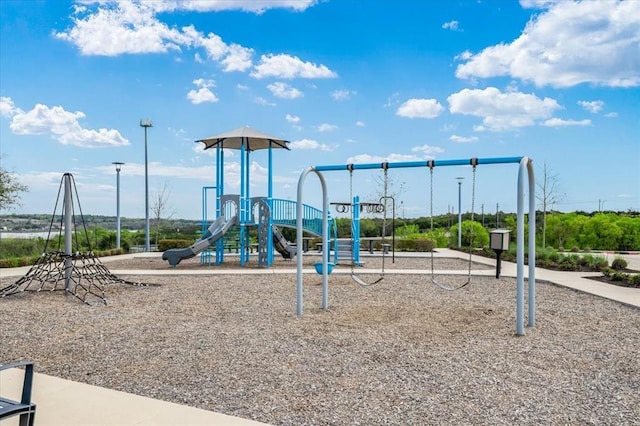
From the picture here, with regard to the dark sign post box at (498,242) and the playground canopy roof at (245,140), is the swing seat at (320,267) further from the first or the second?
the playground canopy roof at (245,140)

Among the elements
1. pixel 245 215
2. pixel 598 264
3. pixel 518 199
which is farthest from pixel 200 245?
pixel 598 264

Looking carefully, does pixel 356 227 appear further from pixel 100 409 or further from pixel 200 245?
pixel 100 409

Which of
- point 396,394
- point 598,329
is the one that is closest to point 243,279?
point 598,329

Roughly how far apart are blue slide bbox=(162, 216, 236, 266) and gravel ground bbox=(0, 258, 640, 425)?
4.88m

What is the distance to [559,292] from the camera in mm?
9633

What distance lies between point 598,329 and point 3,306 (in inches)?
318

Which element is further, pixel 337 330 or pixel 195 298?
pixel 195 298

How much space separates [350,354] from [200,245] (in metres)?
9.38

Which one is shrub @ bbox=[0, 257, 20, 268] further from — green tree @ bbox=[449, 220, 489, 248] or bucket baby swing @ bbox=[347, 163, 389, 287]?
green tree @ bbox=[449, 220, 489, 248]

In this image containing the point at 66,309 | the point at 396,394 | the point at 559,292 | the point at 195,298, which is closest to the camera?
the point at 396,394

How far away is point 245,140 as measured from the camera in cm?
1541

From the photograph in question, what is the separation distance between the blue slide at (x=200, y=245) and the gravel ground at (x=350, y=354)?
192 inches

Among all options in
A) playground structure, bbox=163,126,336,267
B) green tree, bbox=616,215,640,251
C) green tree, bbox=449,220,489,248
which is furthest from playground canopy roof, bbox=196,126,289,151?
green tree, bbox=616,215,640,251

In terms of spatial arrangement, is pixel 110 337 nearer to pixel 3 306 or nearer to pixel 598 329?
pixel 3 306
